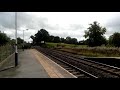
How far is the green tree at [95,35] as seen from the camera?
320 ft

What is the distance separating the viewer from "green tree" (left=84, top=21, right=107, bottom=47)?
97500 mm

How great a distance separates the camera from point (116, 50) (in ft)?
152

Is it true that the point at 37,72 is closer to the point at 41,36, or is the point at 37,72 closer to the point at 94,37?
the point at 94,37

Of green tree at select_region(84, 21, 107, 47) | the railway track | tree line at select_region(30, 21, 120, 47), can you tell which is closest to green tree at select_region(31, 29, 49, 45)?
tree line at select_region(30, 21, 120, 47)

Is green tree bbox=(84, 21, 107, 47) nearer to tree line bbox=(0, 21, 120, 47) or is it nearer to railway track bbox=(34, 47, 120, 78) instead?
tree line bbox=(0, 21, 120, 47)

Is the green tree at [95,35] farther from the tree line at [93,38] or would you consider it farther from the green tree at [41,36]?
the green tree at [41,36]

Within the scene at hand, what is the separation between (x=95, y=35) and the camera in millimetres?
108125

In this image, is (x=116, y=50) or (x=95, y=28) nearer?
(x=116, y=50)
